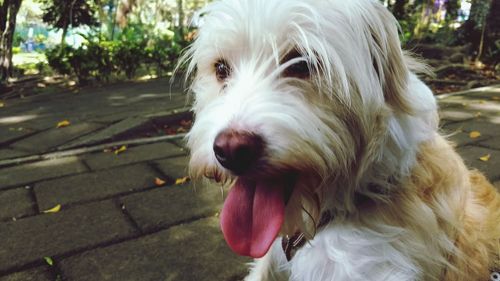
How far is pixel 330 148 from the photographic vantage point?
1489 millimetres

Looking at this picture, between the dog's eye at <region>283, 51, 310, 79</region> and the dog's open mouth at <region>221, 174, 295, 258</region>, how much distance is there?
0.38 metres

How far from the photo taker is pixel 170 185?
3525 millimetres

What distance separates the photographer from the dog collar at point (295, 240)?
1707mm

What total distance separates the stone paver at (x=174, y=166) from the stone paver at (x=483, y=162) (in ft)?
7.93

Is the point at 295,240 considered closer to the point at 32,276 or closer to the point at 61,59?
the point at 32,276

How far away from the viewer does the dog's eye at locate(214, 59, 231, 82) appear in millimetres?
1825

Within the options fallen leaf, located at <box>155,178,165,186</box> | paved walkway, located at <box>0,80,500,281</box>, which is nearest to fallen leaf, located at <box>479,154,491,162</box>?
paved walkway, located at <box>0,80,500,281</box>

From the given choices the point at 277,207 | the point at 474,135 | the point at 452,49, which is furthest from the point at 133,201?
the point at 452,49

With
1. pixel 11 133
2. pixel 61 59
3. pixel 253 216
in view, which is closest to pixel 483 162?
pixel 253 216

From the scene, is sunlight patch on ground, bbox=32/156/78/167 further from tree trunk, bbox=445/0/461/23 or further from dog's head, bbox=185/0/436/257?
tree trunk, bbox=445/0/461/23

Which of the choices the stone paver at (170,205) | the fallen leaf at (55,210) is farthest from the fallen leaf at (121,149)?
the fallen leaf at (55,210)

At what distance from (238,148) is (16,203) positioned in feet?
8.34

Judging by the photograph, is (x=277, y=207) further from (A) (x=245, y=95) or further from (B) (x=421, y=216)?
(B) (x=421, y=216)

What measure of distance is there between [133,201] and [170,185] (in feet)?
1.26
